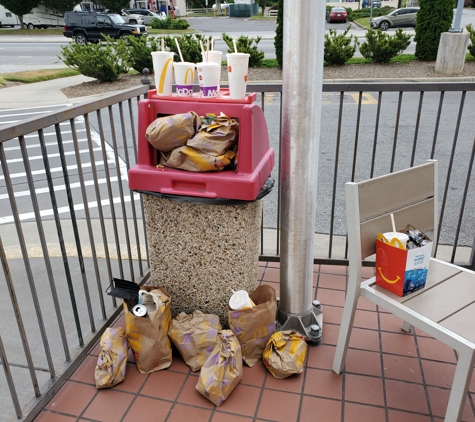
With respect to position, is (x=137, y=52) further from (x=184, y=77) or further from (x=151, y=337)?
(x=151, y=337)

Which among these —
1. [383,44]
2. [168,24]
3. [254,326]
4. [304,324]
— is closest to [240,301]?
[254,326]

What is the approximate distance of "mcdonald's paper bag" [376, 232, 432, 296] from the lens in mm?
1952

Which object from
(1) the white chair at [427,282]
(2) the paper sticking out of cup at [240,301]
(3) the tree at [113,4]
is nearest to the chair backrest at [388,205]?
(1) the white chair at [427,282]

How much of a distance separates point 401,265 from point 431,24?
13.6m

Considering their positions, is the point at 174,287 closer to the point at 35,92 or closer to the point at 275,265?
the point at 275,265

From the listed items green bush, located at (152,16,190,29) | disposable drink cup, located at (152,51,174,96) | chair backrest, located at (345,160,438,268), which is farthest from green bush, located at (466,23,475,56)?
green bush, located at (152,16,190,29)

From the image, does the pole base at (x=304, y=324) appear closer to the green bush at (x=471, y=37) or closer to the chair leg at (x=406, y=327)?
the chair leg at (x=406, y=327)

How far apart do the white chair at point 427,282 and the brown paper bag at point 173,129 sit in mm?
807

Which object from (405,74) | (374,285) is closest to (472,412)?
(374,285)

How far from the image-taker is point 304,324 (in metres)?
2.55

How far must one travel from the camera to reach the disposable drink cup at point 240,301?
90.1 inches

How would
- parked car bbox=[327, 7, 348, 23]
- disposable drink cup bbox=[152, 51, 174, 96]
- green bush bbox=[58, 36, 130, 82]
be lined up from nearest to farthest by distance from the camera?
disposable drink cup bbox=[152, 51, 174, 96] < green bush bbox=[58, 36, 130, 82] < parked car bbox=[327, 7, 348, 23]

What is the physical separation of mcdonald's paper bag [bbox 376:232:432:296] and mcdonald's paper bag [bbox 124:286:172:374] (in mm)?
1129

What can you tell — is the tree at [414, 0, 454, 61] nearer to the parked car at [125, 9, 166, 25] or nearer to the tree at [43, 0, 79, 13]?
the parked car at [125, 9, 166, 25]
